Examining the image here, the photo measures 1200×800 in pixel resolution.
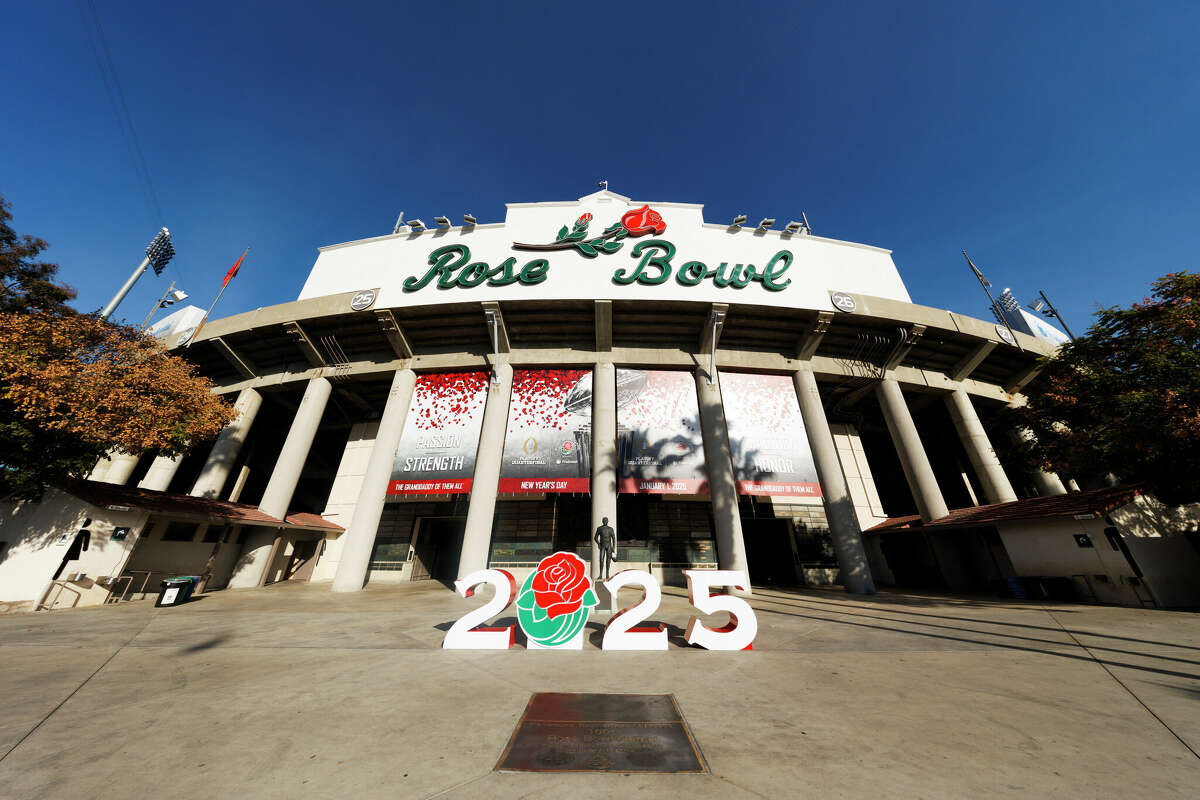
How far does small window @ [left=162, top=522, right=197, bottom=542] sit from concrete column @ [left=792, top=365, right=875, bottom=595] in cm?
2508

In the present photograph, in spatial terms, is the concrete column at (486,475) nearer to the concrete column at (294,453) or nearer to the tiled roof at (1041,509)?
the concrete column at (294,453)

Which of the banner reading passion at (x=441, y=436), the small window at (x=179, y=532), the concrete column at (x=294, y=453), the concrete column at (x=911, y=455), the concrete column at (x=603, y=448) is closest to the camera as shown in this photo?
the small window at (x=179, y=532)

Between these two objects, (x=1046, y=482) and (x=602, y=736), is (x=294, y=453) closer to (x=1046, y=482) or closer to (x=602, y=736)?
(x=602, y=736)

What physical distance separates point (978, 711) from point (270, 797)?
6.75 metres

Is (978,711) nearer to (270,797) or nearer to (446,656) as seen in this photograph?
Result: (270,797)

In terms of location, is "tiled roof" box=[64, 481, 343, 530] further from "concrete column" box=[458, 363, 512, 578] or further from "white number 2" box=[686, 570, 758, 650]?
"white number 2" box=[686, 570, 758, 650]

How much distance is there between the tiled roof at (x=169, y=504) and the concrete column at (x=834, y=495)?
929 inches

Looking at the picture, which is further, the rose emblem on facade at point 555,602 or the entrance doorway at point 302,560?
the entrance doorway at point 302,560

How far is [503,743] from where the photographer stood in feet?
12.1

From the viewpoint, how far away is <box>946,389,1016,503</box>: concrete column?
19109mm

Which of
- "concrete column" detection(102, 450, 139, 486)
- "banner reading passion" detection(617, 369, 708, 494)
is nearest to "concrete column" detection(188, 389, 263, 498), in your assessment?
"concrete column" detection(102, 450, 139, 486)

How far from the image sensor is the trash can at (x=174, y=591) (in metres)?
11.5

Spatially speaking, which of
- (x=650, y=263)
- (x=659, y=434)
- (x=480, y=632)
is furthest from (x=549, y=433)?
(x=480, y=632)

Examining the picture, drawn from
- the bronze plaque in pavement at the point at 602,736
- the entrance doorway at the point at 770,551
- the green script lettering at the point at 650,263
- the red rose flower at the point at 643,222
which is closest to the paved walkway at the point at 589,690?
the bronze plaque in pavement at the point at 602,736
